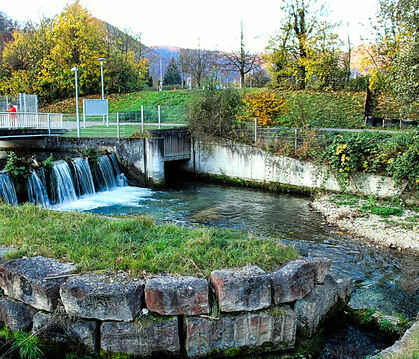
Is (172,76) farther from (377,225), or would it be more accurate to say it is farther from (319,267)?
(319,267)

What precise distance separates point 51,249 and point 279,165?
13459 millimetres

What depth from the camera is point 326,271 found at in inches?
216

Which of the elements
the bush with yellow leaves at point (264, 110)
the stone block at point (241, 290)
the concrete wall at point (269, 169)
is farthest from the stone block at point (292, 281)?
the bush with yellow leaves at point (264, 110)

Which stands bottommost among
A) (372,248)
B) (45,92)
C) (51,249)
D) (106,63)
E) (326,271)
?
(372,248)

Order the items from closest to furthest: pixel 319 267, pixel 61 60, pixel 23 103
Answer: pixel 319 267 < pixel 23 103 < pixel 61 60

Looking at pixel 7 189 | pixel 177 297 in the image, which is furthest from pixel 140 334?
pixel 7 189

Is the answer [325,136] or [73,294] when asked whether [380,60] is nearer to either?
[325,136]

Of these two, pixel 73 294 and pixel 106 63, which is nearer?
pixel 73 294

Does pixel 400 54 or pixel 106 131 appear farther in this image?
pixel 106 131

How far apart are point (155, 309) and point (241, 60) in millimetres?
40361

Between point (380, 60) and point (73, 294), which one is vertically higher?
point (380, 60)

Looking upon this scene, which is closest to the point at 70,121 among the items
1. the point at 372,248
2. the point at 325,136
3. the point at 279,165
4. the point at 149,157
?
the point at 149,157

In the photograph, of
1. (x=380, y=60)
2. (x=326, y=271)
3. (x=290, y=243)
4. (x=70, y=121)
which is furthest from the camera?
(x=380, y=60)

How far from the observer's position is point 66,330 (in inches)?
187
